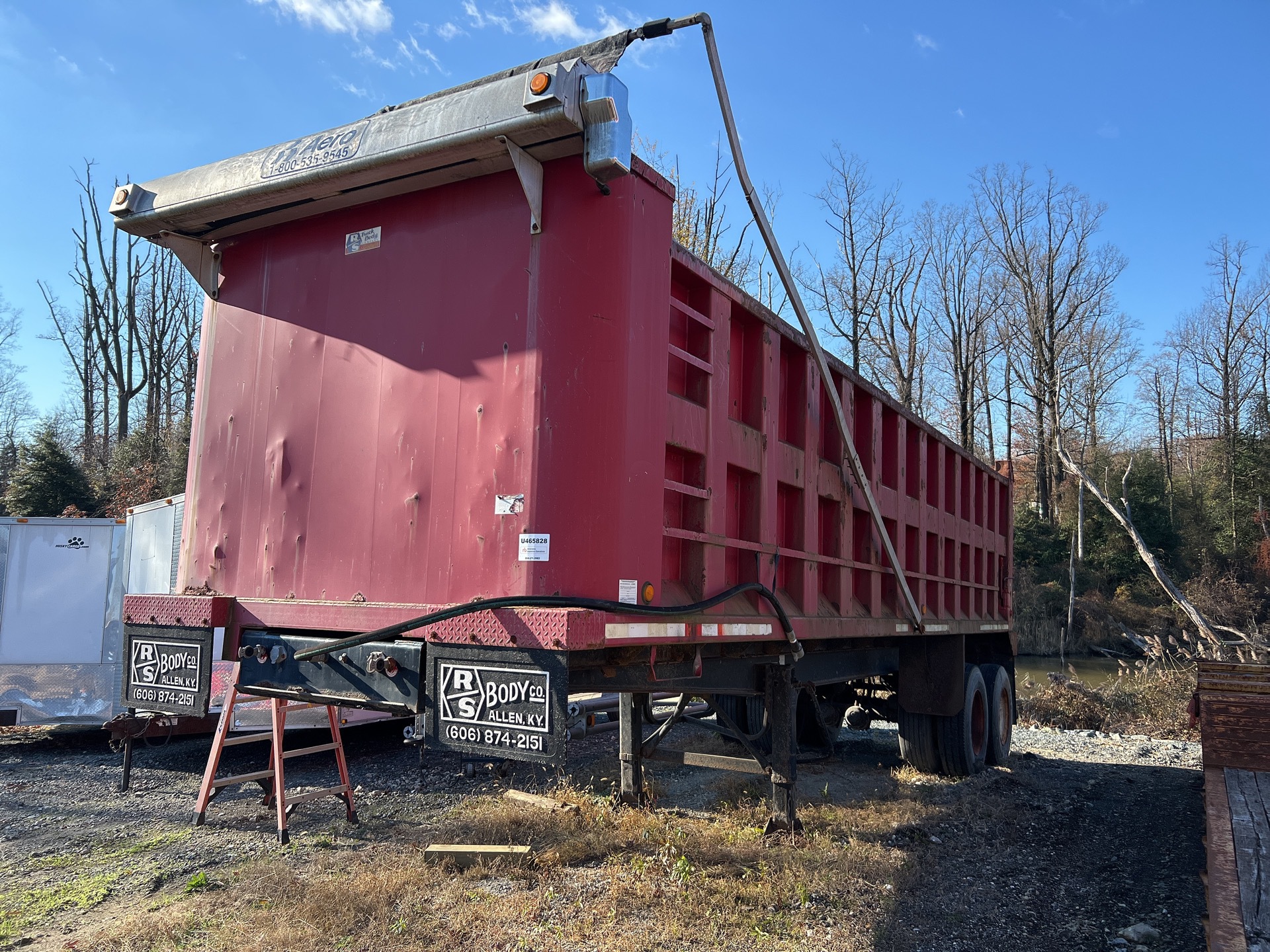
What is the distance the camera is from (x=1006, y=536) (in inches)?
405

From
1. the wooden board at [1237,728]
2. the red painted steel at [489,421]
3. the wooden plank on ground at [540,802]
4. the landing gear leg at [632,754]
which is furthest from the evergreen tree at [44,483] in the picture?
the wooden board at [1237,728]

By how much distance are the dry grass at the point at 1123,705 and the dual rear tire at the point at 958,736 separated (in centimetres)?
445

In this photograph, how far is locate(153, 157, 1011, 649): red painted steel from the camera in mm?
3279

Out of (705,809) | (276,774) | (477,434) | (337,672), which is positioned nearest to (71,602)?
(276,774)

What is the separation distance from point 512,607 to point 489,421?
2.41 ft

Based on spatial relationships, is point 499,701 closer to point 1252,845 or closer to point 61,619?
point 1252,845

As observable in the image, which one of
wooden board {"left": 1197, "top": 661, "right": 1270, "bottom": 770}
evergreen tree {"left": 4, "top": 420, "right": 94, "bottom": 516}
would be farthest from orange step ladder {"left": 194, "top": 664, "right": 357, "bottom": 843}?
evergreen tree {"left": 4, "top": 420, "right": 94, "bottom": 516}

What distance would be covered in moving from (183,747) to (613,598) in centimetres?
744

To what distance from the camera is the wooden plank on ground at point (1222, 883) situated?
8.57 feet

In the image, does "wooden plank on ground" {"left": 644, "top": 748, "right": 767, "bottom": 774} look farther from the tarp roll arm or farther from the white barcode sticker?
the white barcode sticker

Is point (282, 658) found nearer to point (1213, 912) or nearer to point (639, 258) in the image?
point (639, 258)

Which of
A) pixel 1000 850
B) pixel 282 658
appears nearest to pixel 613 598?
pixel 282 658

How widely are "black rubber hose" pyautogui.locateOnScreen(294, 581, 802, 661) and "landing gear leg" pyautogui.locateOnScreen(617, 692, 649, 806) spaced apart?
8.88ft

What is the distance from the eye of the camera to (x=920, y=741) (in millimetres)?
7895
